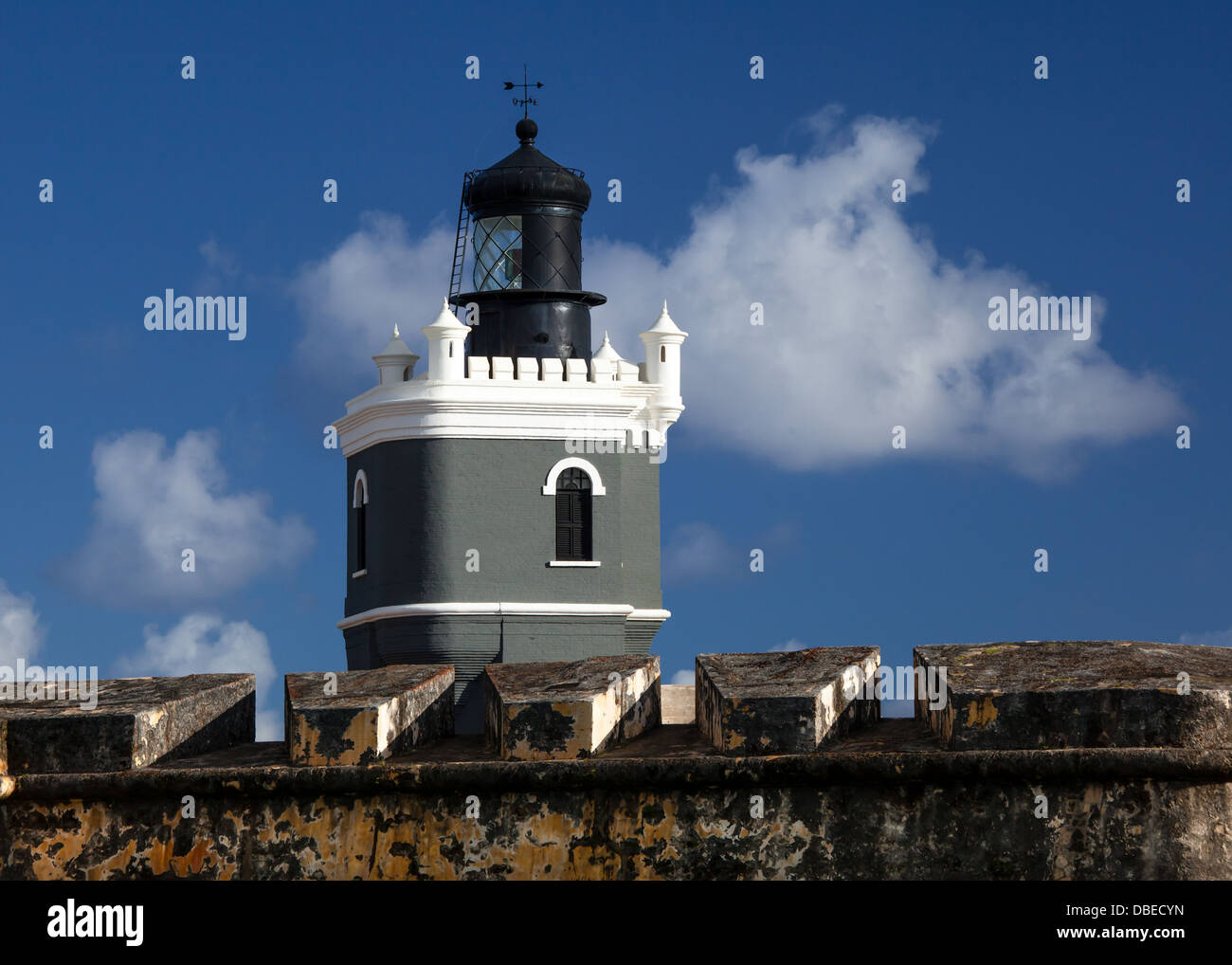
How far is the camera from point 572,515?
30906 mm

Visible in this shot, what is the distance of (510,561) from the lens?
30.2 m

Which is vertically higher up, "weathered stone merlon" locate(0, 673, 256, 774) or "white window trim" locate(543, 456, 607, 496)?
"white window trim" locate(543, 456, 607, 496)

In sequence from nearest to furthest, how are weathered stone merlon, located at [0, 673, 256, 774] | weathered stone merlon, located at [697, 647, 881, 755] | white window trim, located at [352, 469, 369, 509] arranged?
weathered stone merlon, located at [697, 647, 881, 755] < weathered stone merlon, located at [0, 673, 256, 774] < white window trim, located at [352, 469, 369, 509]

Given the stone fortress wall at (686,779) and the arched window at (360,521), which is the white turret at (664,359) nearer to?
the arched window at (360,521)

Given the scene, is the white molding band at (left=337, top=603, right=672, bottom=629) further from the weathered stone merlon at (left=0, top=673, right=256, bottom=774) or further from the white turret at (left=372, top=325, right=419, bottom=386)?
the weathered stone merlon at (left=0, top=673, right=256, bottom=774)

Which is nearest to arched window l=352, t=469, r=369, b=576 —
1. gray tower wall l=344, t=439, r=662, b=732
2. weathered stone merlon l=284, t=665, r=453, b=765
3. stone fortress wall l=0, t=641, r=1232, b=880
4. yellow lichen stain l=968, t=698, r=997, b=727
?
gray tower wall l=344, t=439, r=662, b=732

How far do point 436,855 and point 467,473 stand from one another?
75.9 feet

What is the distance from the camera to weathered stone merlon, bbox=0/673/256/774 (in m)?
7.74

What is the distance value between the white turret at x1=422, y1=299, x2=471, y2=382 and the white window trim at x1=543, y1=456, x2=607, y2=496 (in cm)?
211

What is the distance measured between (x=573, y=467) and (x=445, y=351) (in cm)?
279

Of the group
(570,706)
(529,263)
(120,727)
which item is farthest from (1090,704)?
(529,263)

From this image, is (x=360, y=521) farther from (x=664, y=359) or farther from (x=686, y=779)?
(x=686, y=779)

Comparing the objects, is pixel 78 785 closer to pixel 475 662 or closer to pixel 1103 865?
pixel 1103 865
